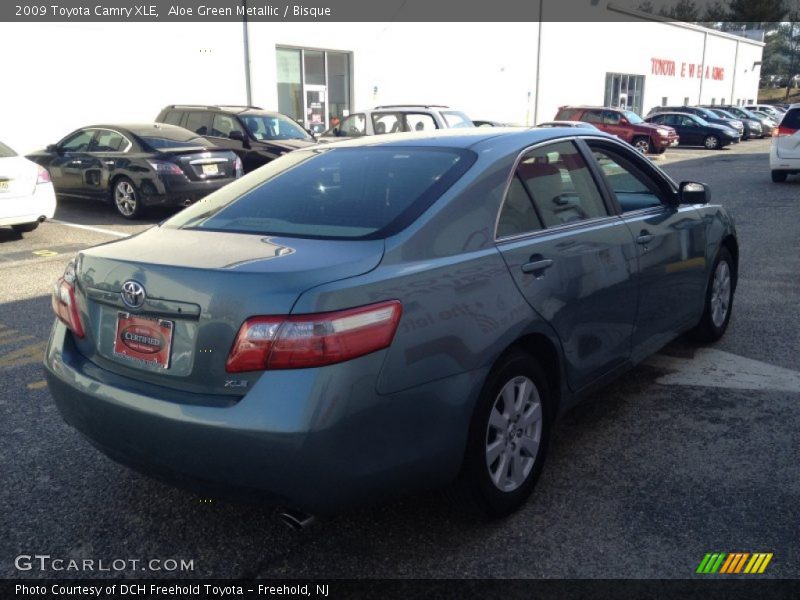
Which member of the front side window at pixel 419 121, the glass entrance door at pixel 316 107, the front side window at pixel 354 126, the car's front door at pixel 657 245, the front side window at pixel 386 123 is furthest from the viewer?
the glass entrance door at pixel 316 107

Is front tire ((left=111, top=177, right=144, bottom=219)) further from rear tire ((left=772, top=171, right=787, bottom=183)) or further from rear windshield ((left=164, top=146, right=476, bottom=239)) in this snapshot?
rear tire ((left=772, top=171, right=787, bottom=183))

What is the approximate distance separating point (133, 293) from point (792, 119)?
54.3ft

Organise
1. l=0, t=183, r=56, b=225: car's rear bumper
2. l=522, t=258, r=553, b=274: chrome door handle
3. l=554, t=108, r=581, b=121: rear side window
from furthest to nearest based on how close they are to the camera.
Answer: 1. l=554, t=108, r=581, b=121: rear side window
2. l=0, t=183, r=56, b=225: car's rear bumper
3. l=522, t=258, r=553, b=274: chrome door handle

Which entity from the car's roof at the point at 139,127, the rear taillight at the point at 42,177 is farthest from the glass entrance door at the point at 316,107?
the rear taillight at the point at 42,177

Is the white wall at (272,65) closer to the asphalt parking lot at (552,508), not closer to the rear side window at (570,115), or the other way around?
the rear side window at (570,115)

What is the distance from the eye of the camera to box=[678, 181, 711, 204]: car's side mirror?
4566mm

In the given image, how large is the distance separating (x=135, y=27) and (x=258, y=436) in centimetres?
1836

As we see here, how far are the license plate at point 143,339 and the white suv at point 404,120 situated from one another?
11260 mm

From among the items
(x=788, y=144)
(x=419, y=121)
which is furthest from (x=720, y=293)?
(x=788, y=144)

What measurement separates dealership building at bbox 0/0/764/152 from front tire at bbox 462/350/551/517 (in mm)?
16431

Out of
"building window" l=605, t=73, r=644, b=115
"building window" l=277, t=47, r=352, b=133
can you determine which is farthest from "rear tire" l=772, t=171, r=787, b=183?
"building window" l=605, t=73, r=644, b=115

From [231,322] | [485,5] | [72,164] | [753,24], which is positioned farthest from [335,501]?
[753,24]

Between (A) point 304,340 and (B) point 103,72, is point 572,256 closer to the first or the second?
(A) point 304,340

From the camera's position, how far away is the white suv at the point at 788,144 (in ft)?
51.7
